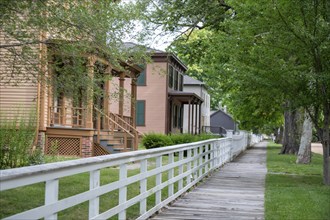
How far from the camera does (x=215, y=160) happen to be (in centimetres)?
1683

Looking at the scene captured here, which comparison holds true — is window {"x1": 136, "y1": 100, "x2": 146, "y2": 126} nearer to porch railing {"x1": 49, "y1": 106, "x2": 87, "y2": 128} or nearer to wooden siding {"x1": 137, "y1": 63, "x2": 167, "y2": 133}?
wooden siding {"x1": 137, "y1": 63, "x2": 167, "y2": 133}

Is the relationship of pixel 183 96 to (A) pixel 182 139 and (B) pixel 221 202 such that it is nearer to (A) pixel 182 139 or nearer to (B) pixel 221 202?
(A) pixel 182 139

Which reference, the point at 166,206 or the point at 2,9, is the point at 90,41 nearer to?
the point at 2,9

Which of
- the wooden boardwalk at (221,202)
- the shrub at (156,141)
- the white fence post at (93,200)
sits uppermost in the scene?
the shrub at (156,141)

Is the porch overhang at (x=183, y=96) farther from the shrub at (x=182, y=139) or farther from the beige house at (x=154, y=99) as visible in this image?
the shrub at (x=182, y=139)

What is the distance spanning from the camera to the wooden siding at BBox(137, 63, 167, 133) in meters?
35.2

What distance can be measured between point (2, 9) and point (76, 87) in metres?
2.37

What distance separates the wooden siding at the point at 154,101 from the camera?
35219 mm

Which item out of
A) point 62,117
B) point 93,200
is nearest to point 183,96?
point 62,117

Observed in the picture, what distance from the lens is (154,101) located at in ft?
116

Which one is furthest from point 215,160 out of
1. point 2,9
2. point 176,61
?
point 176,61

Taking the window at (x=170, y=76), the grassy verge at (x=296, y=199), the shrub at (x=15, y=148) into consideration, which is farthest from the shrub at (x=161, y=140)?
the window at (x=170, y=76)

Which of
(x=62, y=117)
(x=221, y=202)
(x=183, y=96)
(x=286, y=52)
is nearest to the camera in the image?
(x=221, y=202)

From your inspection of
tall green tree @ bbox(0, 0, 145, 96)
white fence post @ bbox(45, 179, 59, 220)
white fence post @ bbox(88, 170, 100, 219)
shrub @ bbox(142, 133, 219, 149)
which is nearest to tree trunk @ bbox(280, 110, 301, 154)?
shrub @ bbox(142, 133, 219, 149)
